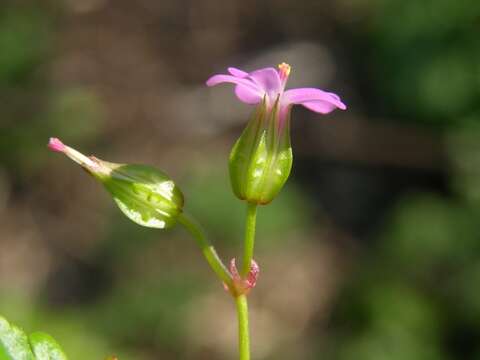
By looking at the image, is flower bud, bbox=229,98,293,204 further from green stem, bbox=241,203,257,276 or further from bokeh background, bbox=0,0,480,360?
bokeh background, bbox=0,0,480,360

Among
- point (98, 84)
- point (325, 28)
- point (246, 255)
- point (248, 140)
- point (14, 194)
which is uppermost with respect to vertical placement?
point (248, 140)

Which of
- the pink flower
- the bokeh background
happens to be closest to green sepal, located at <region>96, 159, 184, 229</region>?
the pink flower

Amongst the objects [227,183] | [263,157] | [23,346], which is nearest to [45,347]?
[23,346]

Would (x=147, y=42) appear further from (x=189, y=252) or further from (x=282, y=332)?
(x=282, y=332)

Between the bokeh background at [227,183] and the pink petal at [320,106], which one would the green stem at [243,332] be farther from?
the bokeh background at [227,183]

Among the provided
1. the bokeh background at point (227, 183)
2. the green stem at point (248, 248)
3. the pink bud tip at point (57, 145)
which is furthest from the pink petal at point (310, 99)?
the bokeh background at point (227, 183)

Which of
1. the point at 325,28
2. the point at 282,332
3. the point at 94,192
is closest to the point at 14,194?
the point at 94,192
